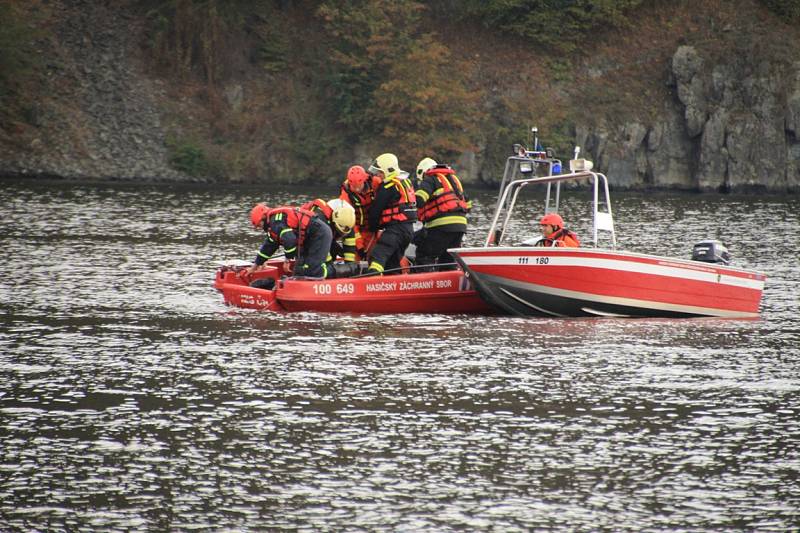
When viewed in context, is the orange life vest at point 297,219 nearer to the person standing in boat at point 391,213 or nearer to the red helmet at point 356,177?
the red helmet at point 356,177

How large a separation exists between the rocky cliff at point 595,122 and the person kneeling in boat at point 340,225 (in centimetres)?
2760

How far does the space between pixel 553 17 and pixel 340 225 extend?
1360 inches

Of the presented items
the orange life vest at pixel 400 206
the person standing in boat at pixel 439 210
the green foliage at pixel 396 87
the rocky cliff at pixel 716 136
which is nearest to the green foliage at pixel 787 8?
the rocky cliff at pixel 716 136

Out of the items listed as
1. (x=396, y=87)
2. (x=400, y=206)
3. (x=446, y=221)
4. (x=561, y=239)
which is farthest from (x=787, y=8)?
(x=400, y=206)

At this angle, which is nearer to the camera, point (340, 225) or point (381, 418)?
point (381, 418)

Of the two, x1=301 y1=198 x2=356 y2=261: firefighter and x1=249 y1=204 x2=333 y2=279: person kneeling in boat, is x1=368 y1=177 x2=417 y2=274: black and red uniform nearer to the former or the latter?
x1=301 y1=198 x2=356 y2=261: firefighter

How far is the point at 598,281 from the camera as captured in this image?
1586cm

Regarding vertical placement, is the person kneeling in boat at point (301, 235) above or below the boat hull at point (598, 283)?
above

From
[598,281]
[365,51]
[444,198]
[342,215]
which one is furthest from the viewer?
[365,51]

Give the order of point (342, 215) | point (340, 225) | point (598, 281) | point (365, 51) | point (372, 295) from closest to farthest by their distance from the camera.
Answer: point (598, 281), point (372, 295), point (342, 215), point (340, 225), point (365, 51)

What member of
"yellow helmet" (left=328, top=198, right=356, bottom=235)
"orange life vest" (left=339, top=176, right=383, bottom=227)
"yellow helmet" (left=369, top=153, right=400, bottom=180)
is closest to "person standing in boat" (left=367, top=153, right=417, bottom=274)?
"yellow helmet" (left=369, top=153, right=400, bottom=180)

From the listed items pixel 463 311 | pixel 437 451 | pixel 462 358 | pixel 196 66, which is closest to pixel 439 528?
pixel 437 451

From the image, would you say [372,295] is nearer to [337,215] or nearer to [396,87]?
[337,215]

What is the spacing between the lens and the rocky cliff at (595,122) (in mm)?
44062
